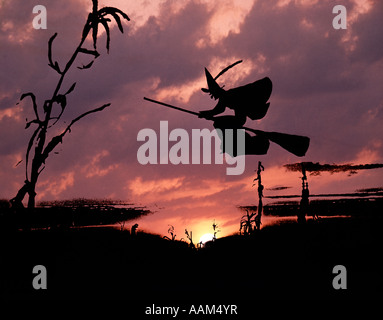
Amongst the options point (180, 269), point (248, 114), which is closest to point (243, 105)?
point (248, 114)

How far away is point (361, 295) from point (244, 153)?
1216 millimetres

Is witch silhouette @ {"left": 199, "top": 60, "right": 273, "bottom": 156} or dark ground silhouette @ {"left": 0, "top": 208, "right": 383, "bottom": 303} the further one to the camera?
dark ground silhouette @ {"left": 0, "top": 208, "right": 383, "bottom": 303}

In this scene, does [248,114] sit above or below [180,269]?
above

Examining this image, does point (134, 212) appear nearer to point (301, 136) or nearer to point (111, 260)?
point (111, 260)

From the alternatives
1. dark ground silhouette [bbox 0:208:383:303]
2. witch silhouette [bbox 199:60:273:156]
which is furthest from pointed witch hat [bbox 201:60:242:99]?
dark ground silhouette [bbox 0:208:383:303]

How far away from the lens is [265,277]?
7.16ft

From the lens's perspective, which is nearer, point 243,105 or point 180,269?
point 243,105

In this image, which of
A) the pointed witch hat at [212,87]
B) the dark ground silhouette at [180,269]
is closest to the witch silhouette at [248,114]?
the pointed witch hat at [212,87]

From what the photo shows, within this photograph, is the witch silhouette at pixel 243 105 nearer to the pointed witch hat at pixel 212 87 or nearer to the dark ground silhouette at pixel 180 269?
the pointed witch hat at pixel 212 87

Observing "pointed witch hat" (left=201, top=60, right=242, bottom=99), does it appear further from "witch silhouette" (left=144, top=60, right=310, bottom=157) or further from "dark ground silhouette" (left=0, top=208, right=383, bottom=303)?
"dark ground silhouette" (left=0, top=208, right=383, bottom=303)

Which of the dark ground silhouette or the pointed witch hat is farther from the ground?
the pointed witch hat

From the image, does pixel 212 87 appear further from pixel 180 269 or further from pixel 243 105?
pixel 180 269

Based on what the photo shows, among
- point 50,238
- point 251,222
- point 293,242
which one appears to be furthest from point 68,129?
point 251,222

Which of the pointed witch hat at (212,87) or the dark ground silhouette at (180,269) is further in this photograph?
the dark ground silhouette at (180,269)
